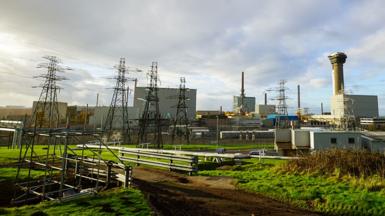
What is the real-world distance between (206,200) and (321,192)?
495cm

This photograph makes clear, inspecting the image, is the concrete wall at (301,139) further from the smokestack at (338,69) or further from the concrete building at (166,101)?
the concrete building at (166,101)

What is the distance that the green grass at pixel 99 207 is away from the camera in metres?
8.56

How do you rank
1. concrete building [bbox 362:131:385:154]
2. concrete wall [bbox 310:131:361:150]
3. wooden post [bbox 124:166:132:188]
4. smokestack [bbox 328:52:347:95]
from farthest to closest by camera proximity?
1. smokestack [bbox 328:52:347:95]
2. concrete wall [bbox 310:131:361:150]
3. concrete building [bbox 362:131:385:154]
4. wooden post [bbox 124:166:132:188]

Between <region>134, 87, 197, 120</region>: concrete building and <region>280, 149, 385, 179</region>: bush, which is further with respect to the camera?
<region>134, 87, 197, 120</region>: concrete building

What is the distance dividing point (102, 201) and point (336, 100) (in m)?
77.5

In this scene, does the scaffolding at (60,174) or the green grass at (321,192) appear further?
the scaffolding at (60,174)

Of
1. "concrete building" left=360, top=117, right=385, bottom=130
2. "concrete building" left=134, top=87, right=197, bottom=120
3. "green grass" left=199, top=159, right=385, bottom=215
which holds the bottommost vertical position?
"green grass" left=199, top=159, right=385, bottom=215

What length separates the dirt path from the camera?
8906 mm

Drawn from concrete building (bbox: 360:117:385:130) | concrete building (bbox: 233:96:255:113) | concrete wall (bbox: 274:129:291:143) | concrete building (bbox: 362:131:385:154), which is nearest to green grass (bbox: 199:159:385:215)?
concrete wall (bbox: 274:129:291:143)

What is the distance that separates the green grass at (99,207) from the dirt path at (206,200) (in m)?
0.52

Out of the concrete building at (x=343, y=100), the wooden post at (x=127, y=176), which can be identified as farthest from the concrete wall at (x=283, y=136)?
the wooden post at (x=127, y=176)

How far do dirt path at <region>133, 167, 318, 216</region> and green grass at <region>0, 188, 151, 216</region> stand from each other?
1.72ft

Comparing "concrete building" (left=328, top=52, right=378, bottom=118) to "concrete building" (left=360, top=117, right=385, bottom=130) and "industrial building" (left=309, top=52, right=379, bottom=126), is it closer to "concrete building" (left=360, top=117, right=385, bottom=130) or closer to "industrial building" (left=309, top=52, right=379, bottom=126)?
"industrial building" (left=309, top=52, right=379, bottom=126)

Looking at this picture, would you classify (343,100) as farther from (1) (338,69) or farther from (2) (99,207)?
(2) (99,207)
